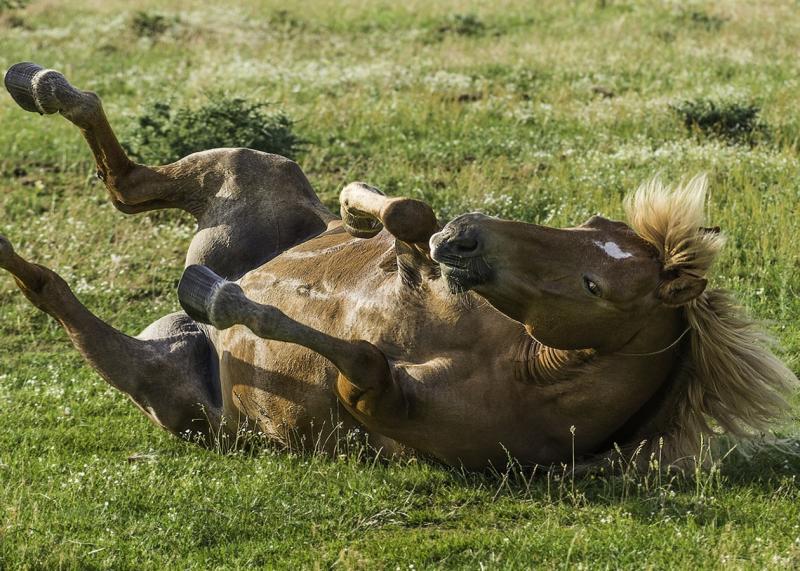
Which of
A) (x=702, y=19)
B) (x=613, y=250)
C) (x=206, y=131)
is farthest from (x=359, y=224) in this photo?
(x=702, y=19)

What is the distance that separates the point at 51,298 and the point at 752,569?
13.5 ft

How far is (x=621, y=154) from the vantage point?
12.2 metres

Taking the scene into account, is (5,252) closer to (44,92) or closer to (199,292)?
(199,292)

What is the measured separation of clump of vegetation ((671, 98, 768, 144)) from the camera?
12.8 metres

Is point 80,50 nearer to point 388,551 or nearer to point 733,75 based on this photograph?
point 733,75

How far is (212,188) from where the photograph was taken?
7.89 meters

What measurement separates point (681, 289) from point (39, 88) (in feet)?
15.1

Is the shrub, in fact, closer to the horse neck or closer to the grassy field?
the grassy field

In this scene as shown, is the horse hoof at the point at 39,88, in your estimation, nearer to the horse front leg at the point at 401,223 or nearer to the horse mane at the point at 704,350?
the horse front leg at the point at 401,223

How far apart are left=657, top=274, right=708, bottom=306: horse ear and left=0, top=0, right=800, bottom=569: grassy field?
97 cm

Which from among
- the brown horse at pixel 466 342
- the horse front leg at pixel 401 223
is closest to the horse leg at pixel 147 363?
the brown horse at pixel 466 342

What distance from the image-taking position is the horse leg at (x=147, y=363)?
22.2 feet

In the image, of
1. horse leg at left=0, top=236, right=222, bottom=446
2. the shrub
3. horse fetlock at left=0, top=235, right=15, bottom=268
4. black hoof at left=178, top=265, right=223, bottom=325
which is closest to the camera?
black hoof at left=178, top=265, right=223, bottom=325

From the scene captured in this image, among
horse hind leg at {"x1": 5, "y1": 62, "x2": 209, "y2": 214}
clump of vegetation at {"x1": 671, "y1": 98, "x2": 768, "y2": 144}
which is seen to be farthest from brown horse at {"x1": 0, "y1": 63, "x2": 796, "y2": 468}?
clump of vegetation at {"x1": 671, "y1": 98, "x2": 768, "y2": 144}
